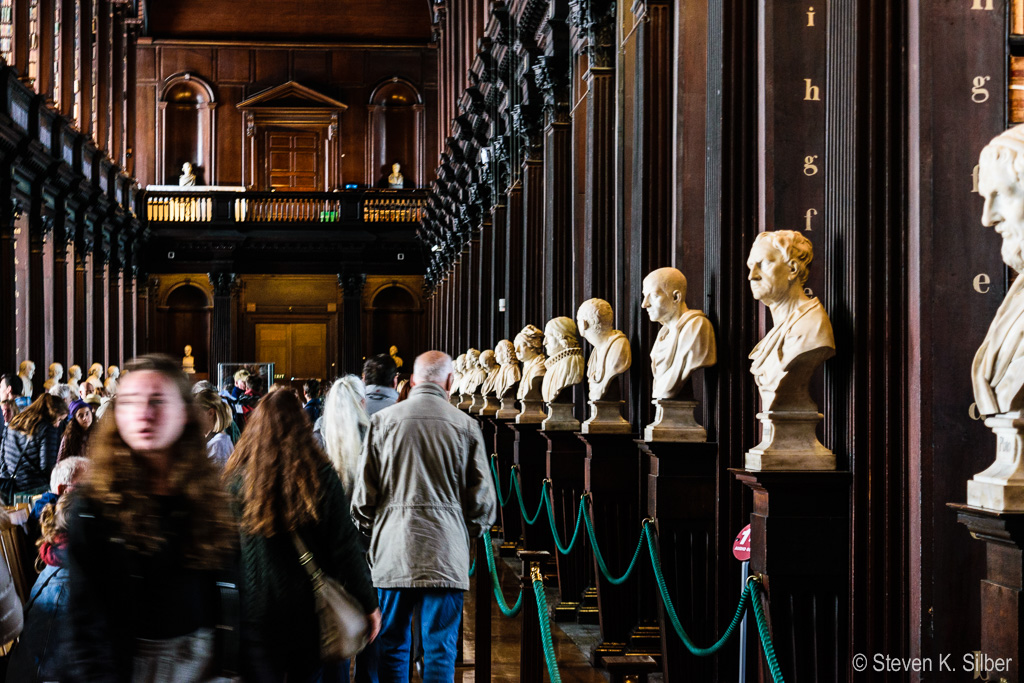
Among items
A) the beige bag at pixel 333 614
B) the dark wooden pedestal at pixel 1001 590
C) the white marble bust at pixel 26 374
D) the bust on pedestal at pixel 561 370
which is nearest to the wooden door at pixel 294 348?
the white marble bust at pixel 26 374

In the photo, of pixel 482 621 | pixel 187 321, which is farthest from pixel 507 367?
pixel 187 321

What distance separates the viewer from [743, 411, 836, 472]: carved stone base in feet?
14.3

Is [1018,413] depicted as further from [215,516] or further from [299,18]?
[299,18]

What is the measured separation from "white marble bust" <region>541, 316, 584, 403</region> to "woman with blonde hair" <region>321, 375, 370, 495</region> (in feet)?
7.68

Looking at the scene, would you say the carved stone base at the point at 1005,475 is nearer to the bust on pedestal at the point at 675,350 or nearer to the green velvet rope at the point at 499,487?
the bust on pedestal at the point at 675,350

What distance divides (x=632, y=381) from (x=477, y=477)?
2324mm

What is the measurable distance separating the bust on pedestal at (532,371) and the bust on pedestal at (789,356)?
5.22 m

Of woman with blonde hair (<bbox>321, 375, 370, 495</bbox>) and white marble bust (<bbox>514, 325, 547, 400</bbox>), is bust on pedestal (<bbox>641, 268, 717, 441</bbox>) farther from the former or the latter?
white marble bust (<bbox>514, 325, 547, 400</bbox>)

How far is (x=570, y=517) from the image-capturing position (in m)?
8.32

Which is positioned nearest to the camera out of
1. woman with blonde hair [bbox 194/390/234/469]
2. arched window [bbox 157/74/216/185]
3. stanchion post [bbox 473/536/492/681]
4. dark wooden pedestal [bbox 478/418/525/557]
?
stanchion post [bbox 473/536/492/681]

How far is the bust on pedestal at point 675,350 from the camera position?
18.5 feet

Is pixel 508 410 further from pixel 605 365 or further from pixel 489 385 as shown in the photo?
pixel 605 365

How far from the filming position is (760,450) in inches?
173

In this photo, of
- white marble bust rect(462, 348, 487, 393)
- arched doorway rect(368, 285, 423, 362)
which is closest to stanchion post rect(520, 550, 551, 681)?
white marble bust rect(462, 348, 487, 393)
